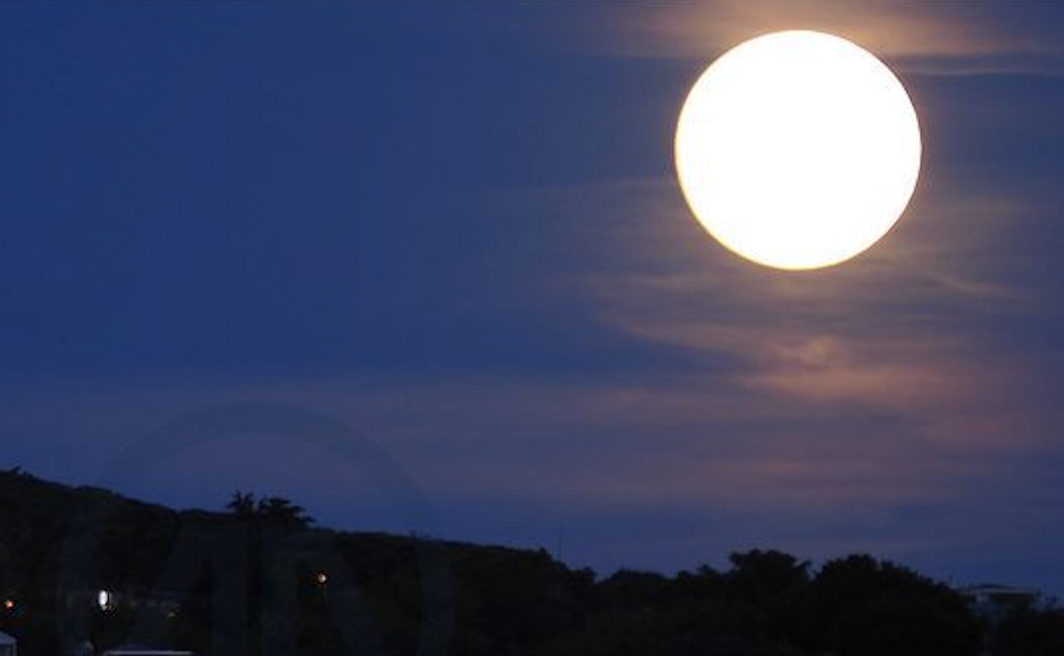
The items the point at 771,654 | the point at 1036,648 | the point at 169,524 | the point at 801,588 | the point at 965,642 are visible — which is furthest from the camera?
the point at 169,524

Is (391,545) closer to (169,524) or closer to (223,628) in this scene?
(169,524)

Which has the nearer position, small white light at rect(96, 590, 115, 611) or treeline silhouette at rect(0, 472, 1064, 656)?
treeline silhouette at rect(0, 472, 1064, 656)

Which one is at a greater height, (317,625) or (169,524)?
(169,524)

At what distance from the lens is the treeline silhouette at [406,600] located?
54.4 meters

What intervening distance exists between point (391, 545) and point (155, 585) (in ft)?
31.9

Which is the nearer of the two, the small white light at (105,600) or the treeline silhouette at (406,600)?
the treeline silhouette at (406,600)

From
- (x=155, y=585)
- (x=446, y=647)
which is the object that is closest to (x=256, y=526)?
(x=155, y=585)

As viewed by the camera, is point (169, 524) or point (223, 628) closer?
point (223, 628)

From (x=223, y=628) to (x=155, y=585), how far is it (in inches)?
259

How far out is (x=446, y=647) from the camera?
179 feet

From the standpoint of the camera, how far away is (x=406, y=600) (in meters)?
61.0

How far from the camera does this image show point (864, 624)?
55.4m

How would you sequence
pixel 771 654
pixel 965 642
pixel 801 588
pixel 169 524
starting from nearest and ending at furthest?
1. pixel 771 654
2. pixel 965 642
3. pixel 801 588
4. pixel 169 524

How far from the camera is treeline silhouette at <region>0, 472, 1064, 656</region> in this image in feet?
179
